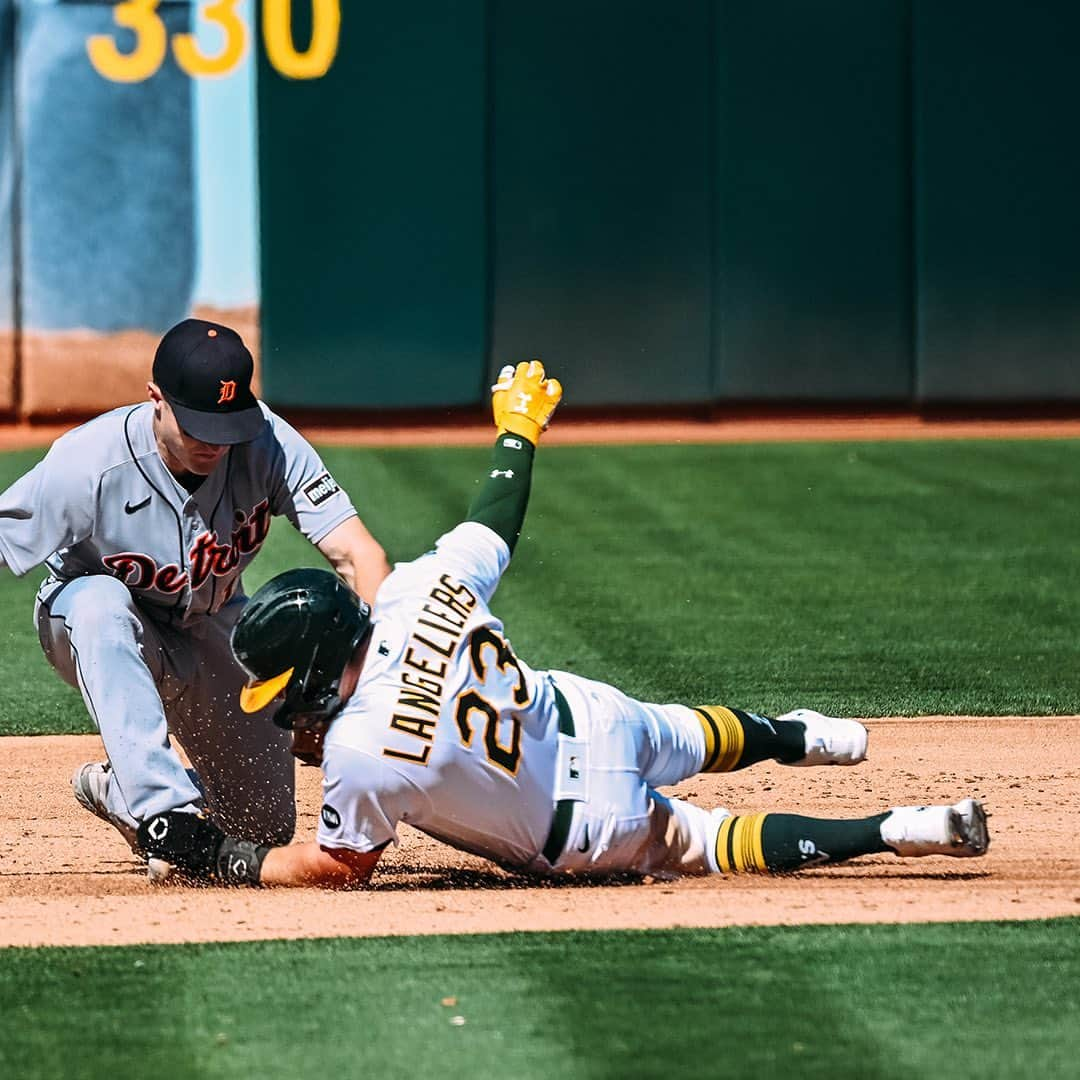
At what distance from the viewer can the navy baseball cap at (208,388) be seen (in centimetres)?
A: 480

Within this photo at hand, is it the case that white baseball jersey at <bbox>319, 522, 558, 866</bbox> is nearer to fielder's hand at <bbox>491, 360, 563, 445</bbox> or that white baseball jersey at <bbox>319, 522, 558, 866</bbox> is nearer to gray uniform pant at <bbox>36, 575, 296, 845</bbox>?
fielder's hand at <bbox>491, 360, 563, 445</bbox>

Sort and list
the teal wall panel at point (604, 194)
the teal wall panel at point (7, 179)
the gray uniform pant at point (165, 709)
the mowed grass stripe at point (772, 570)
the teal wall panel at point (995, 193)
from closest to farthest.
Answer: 1. the gray uniform pant at point (165, 709)
2. the mowed grass stripe at point (772, 570)
3. the teal wall panel at point (7, 179)
4. the teal wall panel at point (604, 194)
5. the teal wall panel at point (995, 193)

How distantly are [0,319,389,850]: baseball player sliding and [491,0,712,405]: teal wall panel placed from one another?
9.52m

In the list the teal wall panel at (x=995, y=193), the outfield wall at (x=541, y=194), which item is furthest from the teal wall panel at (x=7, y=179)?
the teal wall panel at (x=995, y=193)

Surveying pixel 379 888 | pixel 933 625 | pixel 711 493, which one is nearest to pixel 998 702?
pixel 933 625

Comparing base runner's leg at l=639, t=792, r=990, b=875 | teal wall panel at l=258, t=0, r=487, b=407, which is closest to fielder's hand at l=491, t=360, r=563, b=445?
base runner's leg at l=639, t=792, r=990, b=875

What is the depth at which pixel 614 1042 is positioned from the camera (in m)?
3.60

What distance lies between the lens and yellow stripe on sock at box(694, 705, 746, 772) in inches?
192

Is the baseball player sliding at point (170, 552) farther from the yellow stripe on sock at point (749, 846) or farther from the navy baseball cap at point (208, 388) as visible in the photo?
the yellow stripe on sock at point (749, 846)

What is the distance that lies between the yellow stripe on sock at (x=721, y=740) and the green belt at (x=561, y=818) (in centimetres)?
46

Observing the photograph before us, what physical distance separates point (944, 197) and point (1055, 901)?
35.7ft

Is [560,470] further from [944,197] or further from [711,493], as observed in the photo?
[944,197]

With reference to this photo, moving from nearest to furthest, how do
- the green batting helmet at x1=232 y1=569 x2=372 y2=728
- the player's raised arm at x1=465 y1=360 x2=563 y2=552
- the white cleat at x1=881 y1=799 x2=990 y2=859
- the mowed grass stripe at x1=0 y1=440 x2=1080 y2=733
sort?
the green batting helmet at x1=232 y1=569 x2=372 y2=728
the white cleat at x1=881 y1=799 x2=990 y2=859
the player's raised arm at x1=465 y1=360 x2=563 y2=552
the mowed grass stripe at x1=0 y1=440 x2=1080 y2=733

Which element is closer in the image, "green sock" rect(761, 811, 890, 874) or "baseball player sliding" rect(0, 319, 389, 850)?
"green sock" rect(761, 811, 890, 874)
